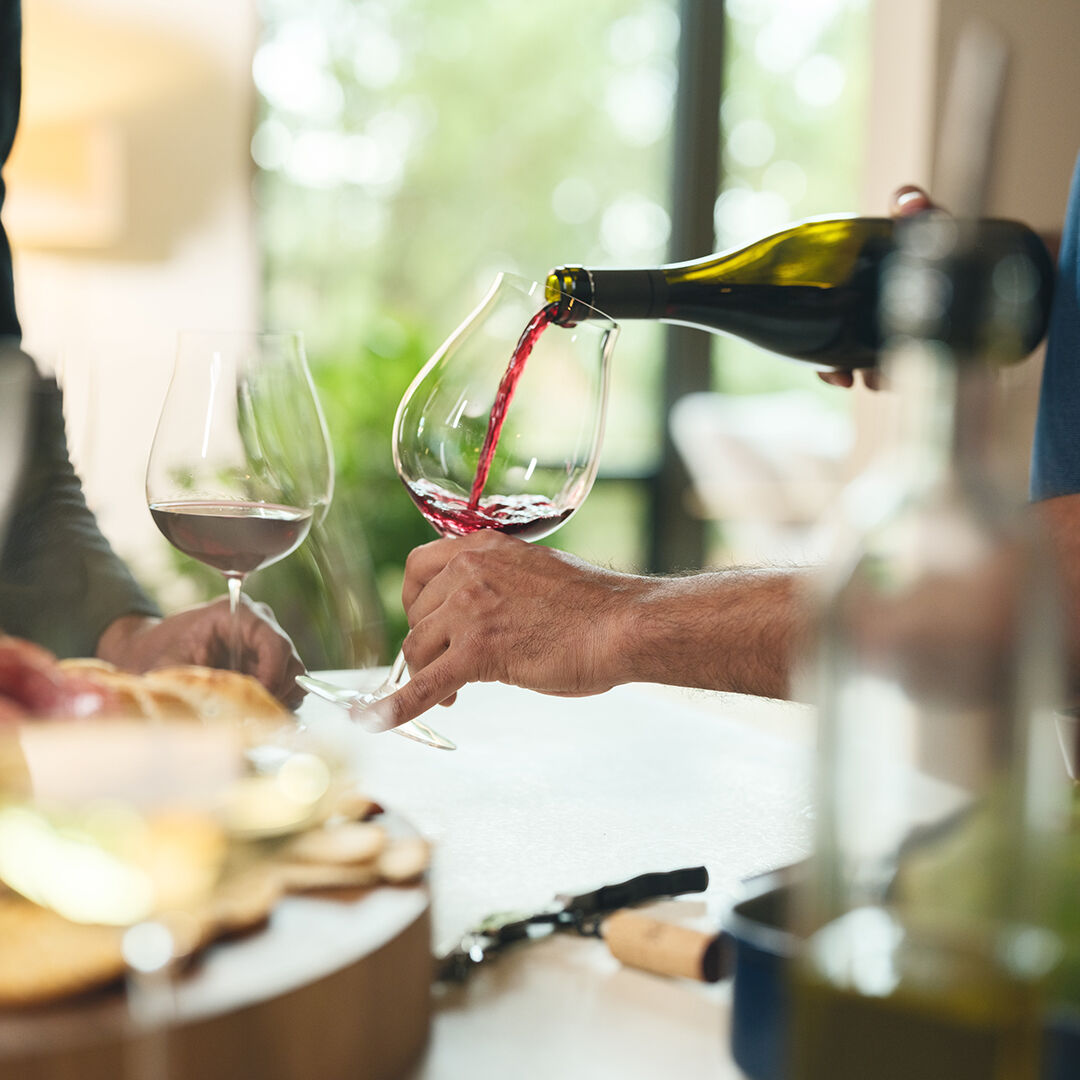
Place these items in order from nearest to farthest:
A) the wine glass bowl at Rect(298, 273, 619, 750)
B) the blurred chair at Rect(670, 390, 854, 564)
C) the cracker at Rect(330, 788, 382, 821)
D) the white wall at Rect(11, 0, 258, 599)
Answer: the cracker at Rect(330, 788, 382, 821)
the wine glass bowl at Rect(298, 273, 619, 750)
the white wall at Rect(11, 0, 258, 599)
the blurred chair at Rect(670, 390, 854, 564)

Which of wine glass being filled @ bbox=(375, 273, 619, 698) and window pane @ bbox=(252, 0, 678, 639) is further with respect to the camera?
window pane @ bbox=(252, 0, 678, 639)

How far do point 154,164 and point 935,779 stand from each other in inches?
136

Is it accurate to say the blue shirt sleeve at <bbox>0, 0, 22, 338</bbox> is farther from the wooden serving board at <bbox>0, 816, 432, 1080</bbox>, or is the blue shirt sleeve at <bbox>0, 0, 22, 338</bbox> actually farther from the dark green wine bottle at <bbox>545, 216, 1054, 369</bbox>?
the wooden serving board at <bbox>0, 816, 432, 1080</bbox>

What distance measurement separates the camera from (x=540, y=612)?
0.87m

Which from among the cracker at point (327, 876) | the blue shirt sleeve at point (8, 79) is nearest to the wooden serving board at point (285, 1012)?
the cracker at point (327, 876)

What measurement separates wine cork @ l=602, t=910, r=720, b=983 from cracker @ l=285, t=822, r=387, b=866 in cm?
12

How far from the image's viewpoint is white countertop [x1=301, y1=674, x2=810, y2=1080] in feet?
1.59

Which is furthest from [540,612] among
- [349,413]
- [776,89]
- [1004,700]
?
[776,89]

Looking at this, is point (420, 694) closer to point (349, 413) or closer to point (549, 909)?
point (549, 909)

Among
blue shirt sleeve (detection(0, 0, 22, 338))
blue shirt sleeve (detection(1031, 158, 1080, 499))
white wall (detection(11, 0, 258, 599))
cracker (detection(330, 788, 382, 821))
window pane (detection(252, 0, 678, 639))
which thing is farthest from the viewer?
window pane (detection(252, 0, 678, 639))

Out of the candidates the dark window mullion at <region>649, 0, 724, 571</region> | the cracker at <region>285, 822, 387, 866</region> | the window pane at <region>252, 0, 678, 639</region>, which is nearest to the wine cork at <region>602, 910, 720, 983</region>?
the cracker at <region>285, 822, 387, 866</region>

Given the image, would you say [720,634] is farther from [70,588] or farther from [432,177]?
[432,177]

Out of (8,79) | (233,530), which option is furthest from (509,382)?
(8,79)

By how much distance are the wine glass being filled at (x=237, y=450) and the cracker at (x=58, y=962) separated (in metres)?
0.17
